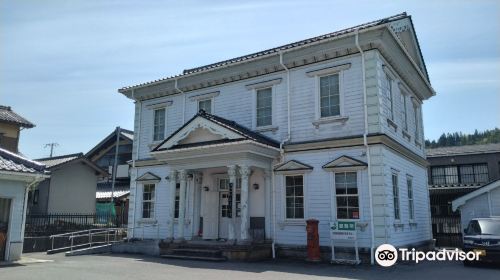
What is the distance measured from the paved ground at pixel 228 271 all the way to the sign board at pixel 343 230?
976mm

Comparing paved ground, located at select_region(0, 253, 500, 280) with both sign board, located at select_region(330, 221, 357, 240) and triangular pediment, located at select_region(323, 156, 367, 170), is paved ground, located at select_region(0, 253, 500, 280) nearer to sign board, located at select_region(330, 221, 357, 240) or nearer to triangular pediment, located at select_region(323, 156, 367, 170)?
sign board, located at select_region(330, 221, 357, 240)

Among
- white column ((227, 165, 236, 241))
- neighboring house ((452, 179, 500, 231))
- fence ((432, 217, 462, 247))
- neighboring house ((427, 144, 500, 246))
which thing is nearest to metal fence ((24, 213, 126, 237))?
white column ((227, 165, 236, 241))

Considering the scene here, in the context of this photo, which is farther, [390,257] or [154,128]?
[154,128]

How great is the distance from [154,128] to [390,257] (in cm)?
1260

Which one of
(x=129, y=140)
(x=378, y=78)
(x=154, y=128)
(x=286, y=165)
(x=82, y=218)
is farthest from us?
(x=129, y=140)

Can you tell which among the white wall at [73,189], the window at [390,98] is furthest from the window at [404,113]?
the white wall at [73,189]

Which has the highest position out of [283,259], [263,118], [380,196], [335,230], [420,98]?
[420,98]

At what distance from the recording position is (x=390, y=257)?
44.0 ft

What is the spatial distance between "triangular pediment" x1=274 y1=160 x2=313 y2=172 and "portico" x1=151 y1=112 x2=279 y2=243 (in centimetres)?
47

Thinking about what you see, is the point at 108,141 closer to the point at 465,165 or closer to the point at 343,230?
the point at 343,230

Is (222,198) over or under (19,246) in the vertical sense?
over

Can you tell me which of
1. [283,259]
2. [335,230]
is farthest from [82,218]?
[335,230]

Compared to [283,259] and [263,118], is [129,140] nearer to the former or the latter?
[263,118]

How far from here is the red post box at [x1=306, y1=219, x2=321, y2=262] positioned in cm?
1396
